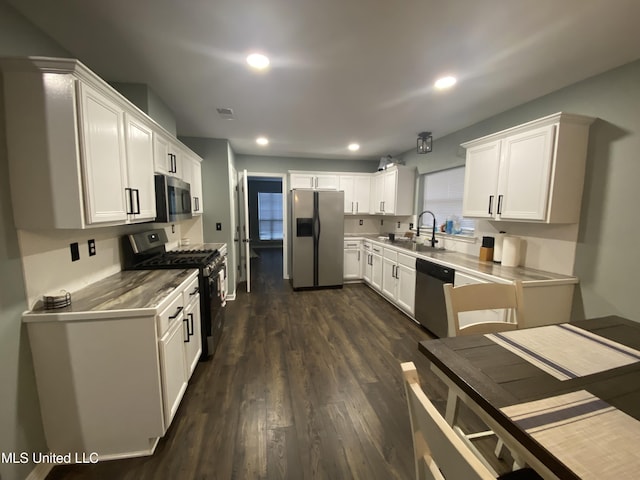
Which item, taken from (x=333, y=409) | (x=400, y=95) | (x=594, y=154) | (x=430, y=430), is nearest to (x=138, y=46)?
(x=400, y=95)

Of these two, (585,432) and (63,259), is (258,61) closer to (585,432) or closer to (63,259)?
(63,259)

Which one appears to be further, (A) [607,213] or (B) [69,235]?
(A) [607,213]

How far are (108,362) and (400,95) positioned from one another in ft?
9.75

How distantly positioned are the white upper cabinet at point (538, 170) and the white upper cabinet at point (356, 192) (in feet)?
8.98

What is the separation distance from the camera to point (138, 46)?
1.75 metres

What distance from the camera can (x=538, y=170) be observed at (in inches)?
87.7

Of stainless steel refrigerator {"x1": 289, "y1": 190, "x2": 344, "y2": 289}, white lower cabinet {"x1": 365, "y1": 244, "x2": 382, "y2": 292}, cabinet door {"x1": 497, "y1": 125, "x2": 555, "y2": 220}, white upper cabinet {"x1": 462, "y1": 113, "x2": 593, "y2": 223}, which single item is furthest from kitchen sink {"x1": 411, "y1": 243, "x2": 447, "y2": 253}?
stainless steel refrigerator {"x1": 289, "y1": 190, "x2": 344, "y2": 289}

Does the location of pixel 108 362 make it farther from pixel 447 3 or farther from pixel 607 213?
pixel 607 213

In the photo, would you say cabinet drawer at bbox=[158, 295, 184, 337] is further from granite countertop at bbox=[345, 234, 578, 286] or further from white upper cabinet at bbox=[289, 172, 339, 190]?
white upper cabinet at bbox=[289, 172, 339, 190]

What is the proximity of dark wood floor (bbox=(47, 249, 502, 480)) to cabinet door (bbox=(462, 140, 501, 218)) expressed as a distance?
156 cm

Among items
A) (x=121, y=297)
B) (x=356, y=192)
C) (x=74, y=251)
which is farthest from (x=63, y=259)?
(x=356, y=192)

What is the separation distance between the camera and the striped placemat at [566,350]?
3.34 ft

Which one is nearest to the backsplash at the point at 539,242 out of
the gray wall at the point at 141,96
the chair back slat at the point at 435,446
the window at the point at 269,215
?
the chair back slat at the point at 435,446

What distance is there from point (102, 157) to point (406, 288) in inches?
133
